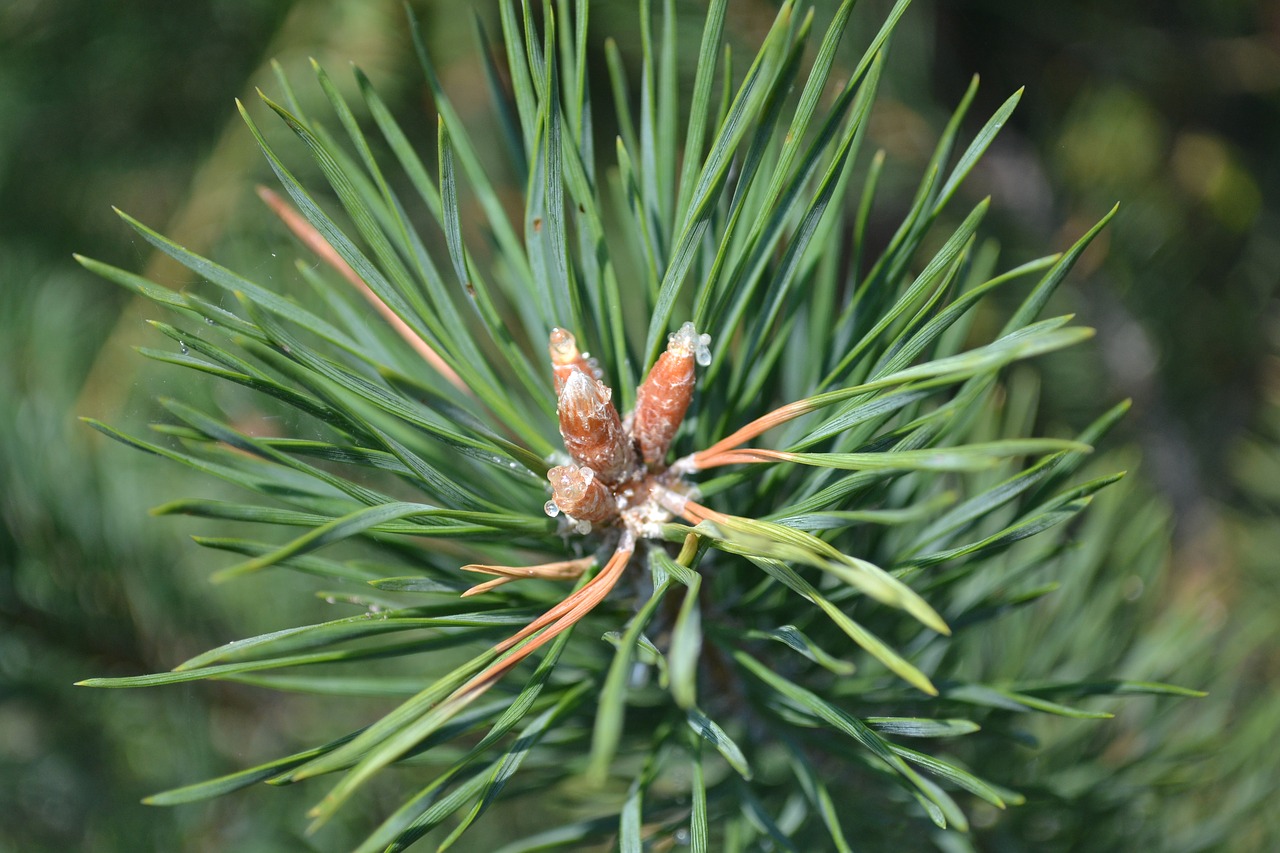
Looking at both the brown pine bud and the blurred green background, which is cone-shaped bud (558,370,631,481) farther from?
the blurred green background

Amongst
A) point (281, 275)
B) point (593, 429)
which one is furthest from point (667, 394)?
point (281, 275)

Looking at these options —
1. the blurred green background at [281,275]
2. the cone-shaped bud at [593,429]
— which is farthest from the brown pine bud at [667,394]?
the blurred green background at [281,275]

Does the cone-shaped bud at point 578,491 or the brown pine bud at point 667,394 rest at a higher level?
the brown pine bud at point 667,394

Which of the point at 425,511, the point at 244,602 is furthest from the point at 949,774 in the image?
the point at 244,602

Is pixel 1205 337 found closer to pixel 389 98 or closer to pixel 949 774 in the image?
pixel 949 774

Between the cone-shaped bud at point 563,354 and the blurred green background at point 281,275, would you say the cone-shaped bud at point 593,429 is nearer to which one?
the cone-shaped bud at point 563,354

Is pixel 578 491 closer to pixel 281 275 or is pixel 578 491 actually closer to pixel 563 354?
pixel 563 354

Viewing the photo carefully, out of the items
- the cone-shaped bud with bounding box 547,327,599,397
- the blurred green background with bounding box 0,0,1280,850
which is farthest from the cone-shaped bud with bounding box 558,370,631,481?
the blurred green background with bounding box 0,0,1280,850
